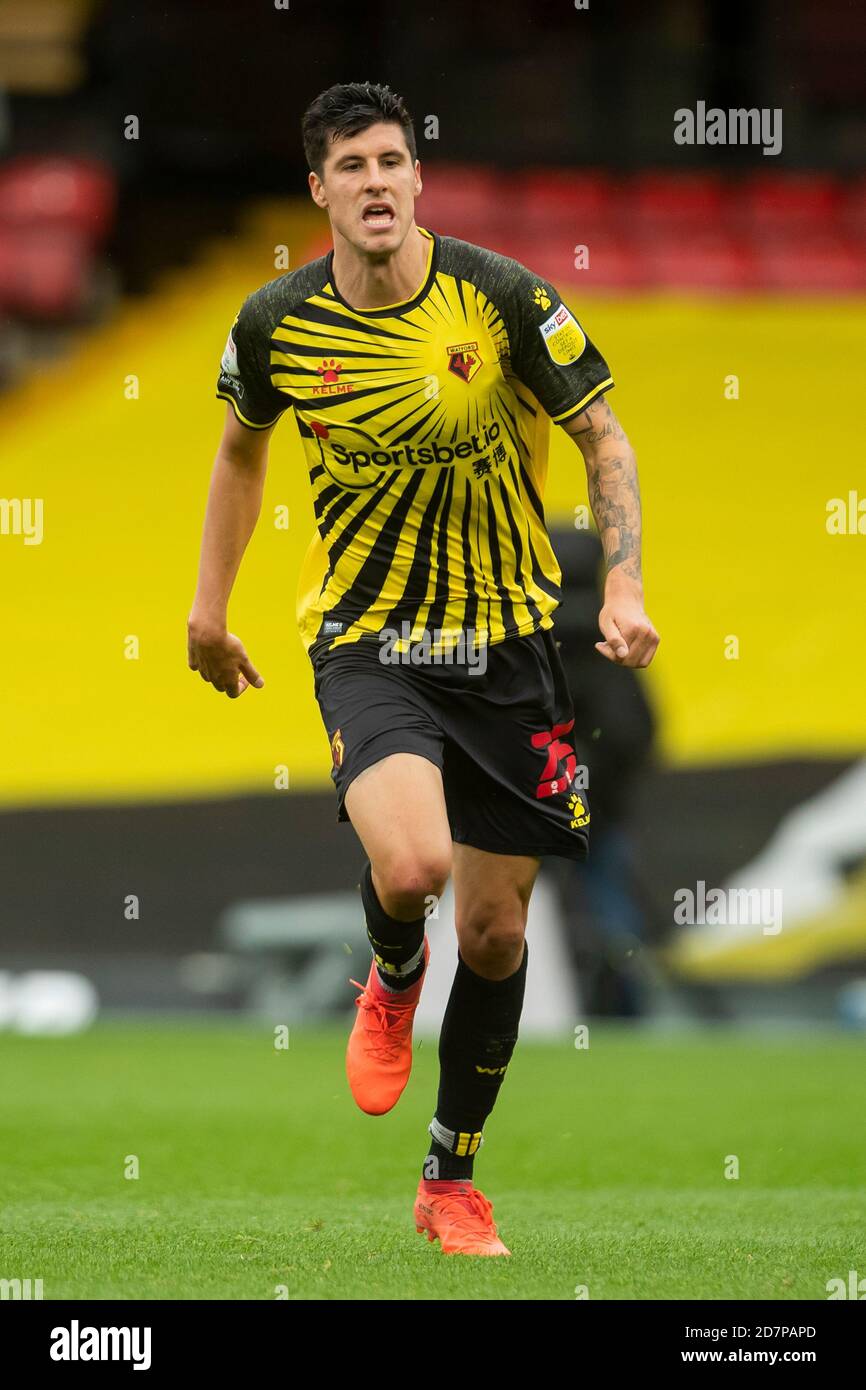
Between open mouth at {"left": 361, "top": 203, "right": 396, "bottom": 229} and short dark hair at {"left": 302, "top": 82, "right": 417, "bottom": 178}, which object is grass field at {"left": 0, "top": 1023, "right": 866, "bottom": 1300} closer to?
open mouth at {"left": 361, "top": 203, "right": 396, "bottom": 229}

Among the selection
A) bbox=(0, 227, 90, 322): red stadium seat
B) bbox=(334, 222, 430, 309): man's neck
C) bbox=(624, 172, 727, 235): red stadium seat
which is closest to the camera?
bbox=(334, 222, 430, 309): man's neck

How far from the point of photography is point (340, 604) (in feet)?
15.5

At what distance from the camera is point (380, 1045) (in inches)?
182

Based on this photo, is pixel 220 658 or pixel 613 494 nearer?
pixel 613 494

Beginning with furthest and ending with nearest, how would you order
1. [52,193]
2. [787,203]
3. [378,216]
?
[787,203] → [52,193] → [378,216]

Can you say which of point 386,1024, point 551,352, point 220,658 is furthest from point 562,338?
point 386,1024

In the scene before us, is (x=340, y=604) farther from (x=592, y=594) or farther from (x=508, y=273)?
(x=592, y=594)

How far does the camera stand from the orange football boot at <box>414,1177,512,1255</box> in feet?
14.7

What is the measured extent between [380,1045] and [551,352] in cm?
168

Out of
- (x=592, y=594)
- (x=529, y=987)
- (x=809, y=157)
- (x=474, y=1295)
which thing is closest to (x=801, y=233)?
(x=809, y=157)

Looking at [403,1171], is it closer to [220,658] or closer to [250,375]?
[220,658]

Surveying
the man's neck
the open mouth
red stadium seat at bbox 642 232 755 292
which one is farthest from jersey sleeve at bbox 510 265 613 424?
red stadium seat at bbox 642 232 755 292

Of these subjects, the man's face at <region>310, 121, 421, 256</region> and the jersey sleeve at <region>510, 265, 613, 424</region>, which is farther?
the jersey sleeve at <region>510, 265, 613, 424</region>

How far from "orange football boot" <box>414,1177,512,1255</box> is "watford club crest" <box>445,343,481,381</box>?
6.33 feet
